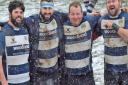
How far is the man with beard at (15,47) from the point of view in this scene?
7.22m

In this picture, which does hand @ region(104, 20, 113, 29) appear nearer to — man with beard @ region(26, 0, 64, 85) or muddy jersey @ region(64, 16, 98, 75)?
muddy jersey @ region(64, 16, 98, 75)

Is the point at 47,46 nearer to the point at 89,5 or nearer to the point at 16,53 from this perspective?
the point at 16,53

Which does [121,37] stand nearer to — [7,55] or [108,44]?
[108,44]

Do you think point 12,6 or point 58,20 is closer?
point 12,6

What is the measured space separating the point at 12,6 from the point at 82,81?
1842 mm

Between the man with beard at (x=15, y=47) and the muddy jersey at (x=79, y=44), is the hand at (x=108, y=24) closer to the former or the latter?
the muddy jersey at (x=79, y=44)

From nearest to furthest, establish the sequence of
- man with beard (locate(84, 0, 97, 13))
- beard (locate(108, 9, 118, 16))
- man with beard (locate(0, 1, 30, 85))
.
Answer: man with beard (locate(0, 1, 30, 85))
beard (locate(108, 9, 118, 16))
man with beard (locate(84, 0, 97, 13))

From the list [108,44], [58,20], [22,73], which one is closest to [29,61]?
[22,73]

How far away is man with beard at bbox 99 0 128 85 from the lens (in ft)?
24.7

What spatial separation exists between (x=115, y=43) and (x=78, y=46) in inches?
25.4

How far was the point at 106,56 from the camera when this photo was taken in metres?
7.78

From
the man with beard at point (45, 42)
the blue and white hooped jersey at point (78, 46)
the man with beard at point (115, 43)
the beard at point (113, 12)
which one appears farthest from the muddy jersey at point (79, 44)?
the beard at point (113, 12)

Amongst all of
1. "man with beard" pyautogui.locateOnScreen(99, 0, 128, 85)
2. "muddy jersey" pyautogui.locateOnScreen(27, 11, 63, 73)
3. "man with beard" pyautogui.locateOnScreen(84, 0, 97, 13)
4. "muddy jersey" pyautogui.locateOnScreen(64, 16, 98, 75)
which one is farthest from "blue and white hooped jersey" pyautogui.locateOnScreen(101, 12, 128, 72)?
"muddy jersey" pyautogui.locateOnScreen(27, 11, 63, 73)

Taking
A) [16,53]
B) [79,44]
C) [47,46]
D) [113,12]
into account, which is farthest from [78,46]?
[16,53]
